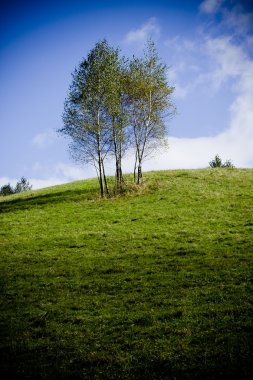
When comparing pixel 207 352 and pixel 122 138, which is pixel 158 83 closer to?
pixel 122 138

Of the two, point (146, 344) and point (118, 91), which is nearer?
point (146, 344)

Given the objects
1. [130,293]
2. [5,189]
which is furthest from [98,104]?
[5,189]

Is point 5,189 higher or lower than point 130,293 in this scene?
higher

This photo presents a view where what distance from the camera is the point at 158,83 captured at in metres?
44.5

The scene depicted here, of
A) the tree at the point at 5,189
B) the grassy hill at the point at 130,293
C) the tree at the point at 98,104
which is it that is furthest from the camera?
the tree at the point at 5,189

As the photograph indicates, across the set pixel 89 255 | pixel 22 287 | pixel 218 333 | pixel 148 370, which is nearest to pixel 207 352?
pixel 218 333

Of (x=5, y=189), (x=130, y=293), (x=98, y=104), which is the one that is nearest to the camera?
(x=130, y=293)

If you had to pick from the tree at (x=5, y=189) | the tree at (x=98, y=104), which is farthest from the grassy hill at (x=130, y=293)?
the tree at (x=5, y=189)

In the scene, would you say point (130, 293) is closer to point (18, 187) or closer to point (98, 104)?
point (98, 104)

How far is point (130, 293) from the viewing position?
14969 millimetres

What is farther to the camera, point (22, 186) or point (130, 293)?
point (22, 186)

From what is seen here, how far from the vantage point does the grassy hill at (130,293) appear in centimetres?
960

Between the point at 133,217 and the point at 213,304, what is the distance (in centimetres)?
1882

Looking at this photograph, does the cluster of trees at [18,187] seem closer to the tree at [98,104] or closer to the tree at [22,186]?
the tree at [22,186]
